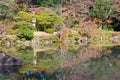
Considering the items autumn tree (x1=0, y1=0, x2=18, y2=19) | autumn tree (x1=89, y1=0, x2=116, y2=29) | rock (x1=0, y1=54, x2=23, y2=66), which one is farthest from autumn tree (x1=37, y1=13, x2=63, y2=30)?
rock (x1=0, y1=54, x2=23, y2=66)

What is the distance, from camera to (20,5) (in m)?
39.0

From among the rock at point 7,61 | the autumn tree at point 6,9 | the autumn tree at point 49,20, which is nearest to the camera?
the rock at point 7,61

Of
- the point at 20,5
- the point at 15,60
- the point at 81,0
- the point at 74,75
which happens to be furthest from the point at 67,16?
the point at 74,75

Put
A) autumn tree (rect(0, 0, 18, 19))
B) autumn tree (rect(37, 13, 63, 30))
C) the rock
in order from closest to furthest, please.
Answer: the rock → autumn tree (rect(37, 13, 63, 30)) → autumn tree (rect(0, 0, 18, 19))

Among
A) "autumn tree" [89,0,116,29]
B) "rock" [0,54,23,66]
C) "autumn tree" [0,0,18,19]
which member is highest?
"rock" [0,54,23,66]

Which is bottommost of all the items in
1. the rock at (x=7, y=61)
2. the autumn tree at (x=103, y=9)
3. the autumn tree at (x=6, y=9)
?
the autumn tree at (x=103, y=9)

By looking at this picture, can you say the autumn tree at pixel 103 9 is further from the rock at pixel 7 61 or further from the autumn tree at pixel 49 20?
the rock at pixel 7 61

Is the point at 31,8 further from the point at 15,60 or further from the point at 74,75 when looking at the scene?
the point at 74,75

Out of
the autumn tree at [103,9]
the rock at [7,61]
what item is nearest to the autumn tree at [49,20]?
the autumn tree at [103,9]

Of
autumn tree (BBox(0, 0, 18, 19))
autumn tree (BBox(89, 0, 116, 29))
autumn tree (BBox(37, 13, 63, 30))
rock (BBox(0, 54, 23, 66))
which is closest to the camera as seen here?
rock (BBox(0, 54, 23, 66))

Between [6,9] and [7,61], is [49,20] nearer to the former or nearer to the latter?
[6,9]

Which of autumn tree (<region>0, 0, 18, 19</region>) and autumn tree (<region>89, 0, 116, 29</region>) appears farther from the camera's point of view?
autumn tree (<region>89, 0, 116, 29</region>)

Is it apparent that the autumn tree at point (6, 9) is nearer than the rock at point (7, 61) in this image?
No

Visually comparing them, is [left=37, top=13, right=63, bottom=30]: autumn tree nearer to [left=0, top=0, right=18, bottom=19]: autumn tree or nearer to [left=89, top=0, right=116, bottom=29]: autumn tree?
[left=0, top=0, right=18, bottom=19]: autumn tree
